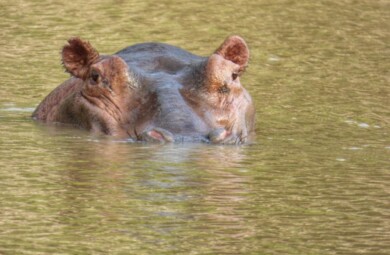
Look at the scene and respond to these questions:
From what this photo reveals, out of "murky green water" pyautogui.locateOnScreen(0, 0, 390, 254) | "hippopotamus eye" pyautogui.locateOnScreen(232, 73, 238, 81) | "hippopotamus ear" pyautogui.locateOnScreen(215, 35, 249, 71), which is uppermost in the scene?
"hippopotamus ear" pyautogui.locateOnScreen(215, 35, 249, 71)

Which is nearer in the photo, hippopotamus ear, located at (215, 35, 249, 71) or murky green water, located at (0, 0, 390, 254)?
murky green water, located at (0, 0, 390, 254)

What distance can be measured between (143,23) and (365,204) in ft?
38.0

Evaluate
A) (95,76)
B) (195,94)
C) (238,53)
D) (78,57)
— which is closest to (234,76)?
(238,53)

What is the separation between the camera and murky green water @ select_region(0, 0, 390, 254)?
706 cm

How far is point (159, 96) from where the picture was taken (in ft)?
35.5

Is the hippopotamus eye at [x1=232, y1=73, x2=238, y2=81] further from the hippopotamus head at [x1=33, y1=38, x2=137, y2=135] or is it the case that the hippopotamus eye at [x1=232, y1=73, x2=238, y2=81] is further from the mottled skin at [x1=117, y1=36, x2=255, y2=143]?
the hippopotamus head at [x1=33, y1=38, x2=137, y2=135]

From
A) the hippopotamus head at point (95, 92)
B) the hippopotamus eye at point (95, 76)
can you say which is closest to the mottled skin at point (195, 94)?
the hippopotamus head at point (95, 92)

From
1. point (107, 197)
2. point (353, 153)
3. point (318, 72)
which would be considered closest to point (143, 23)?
point (318, 72)

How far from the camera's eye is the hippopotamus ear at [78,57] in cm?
1158

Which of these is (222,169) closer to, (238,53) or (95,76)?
(95,76)

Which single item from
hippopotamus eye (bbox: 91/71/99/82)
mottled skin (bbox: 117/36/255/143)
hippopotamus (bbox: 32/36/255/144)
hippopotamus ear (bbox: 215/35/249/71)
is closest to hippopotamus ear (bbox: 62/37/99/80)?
hippopotamus (bbox: 32/36/255/144)

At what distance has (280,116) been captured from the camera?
1279cm

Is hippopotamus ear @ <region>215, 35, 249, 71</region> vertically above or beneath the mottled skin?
above

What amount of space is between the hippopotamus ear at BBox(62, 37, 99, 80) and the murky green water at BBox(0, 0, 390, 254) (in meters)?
0.54
